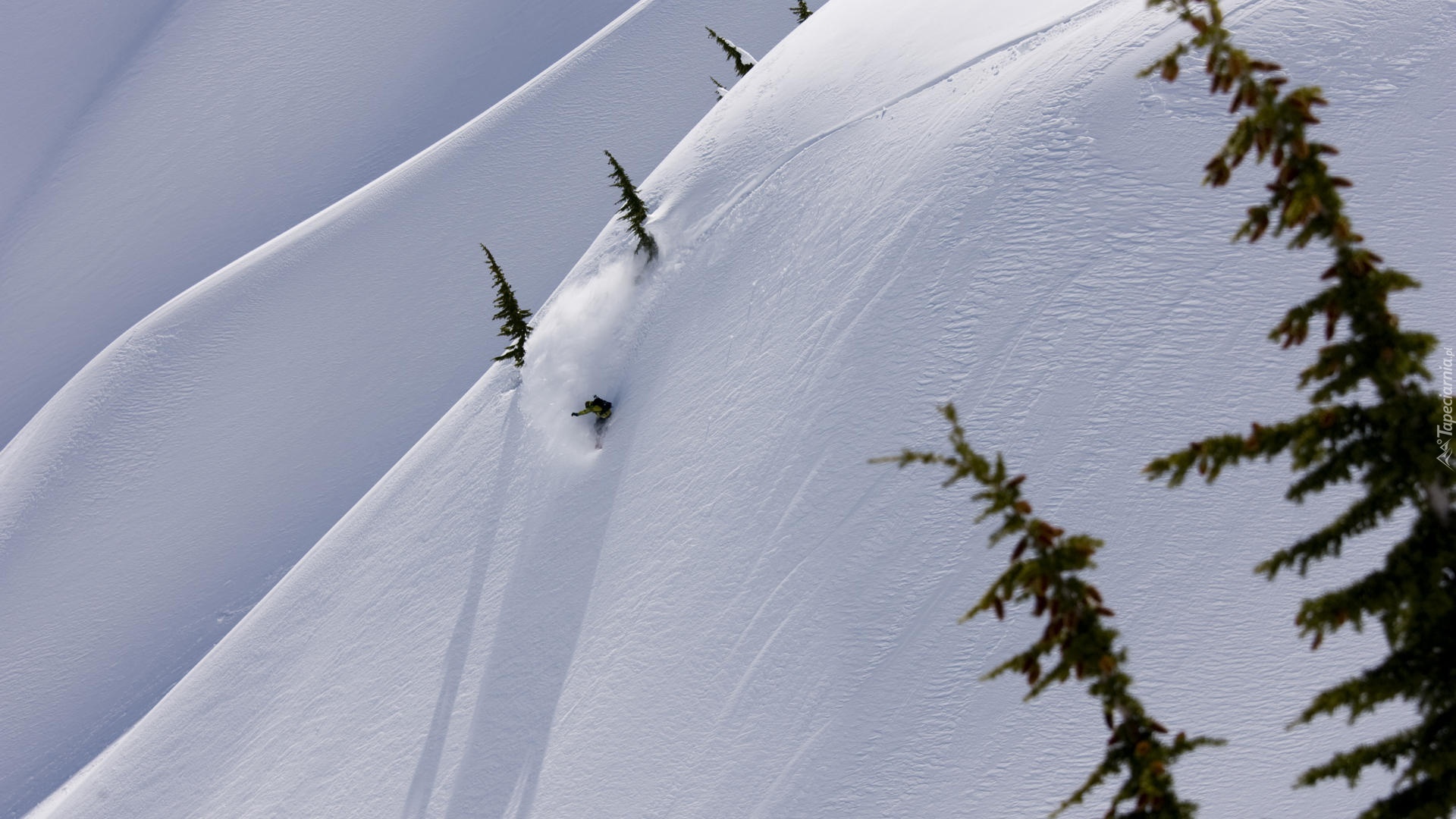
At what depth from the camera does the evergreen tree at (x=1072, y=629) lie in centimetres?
534

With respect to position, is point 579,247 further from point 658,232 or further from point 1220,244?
point 1220,244

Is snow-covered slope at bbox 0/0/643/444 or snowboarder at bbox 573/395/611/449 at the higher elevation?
snow-covered slope at bbox 0/0/643/444

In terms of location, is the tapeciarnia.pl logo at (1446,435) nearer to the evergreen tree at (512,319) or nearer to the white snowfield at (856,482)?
the white snowfield at (856,482)

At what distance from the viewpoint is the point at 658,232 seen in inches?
1029

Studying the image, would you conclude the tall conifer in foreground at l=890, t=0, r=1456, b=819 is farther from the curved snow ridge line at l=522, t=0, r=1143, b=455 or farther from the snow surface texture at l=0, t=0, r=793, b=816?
the snow surface texture at l=0, t=0, r=793, b=816

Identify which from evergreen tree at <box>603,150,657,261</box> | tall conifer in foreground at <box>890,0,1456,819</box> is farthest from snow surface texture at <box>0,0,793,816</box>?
tall conifer in foreground at <box>890,0,1456,819</box>

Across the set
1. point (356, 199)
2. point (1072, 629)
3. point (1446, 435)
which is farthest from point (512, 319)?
point (356, 199)

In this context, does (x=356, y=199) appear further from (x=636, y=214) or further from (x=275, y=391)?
(x=636, y=214)

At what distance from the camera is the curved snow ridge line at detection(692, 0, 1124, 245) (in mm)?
22562

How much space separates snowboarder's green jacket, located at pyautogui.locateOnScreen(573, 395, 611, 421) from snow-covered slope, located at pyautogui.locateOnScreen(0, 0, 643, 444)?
41.5 metres

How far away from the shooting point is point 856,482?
18109 mm

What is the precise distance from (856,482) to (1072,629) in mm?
12592

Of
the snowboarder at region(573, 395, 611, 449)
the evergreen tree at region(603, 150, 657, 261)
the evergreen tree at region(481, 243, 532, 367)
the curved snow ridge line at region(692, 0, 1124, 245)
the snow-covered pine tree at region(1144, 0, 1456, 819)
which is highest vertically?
the curved snow ridge line at region(692, 0, 1124, 245)

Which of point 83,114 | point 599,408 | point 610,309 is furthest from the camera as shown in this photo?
point 83,114
